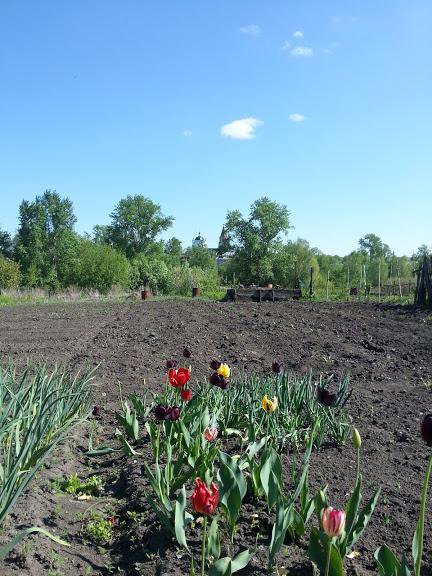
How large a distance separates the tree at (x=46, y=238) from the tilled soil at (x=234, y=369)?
87.6 ft

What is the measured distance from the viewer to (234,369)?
610cm

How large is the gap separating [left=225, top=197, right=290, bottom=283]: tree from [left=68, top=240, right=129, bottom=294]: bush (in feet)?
32.4

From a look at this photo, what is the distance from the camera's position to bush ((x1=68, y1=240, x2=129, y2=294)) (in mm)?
31825

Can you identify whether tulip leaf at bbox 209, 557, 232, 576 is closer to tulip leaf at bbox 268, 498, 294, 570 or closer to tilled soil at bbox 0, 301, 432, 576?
tulip leaf at bbox 268, 498, 294, 570

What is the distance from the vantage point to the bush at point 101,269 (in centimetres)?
3183

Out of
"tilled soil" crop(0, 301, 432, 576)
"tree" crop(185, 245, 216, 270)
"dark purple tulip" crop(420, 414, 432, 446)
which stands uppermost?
"tree" crop(185, 245, 216, 270)

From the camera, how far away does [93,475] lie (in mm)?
3131

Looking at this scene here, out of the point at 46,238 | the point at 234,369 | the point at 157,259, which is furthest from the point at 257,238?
the point at 234,369

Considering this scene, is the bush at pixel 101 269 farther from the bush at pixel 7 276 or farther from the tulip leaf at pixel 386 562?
the tulip leaf at pixel 386 562

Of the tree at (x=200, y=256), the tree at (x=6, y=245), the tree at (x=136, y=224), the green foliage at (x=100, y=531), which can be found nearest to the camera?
the green foliage at (x=100, y=531)

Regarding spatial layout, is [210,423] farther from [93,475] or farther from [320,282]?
[320,282]

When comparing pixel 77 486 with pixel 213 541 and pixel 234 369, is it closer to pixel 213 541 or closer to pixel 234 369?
pixel 213 541

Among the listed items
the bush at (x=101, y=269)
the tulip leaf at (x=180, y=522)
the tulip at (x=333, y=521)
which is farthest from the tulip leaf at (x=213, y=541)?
the bush at (x=101, y=269)

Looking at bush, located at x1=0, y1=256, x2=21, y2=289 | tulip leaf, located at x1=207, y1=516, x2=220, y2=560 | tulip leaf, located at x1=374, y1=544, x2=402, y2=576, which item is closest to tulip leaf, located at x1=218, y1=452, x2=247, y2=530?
tulip leaf, located at x1=207, y1=516, x2=220, y2=560
